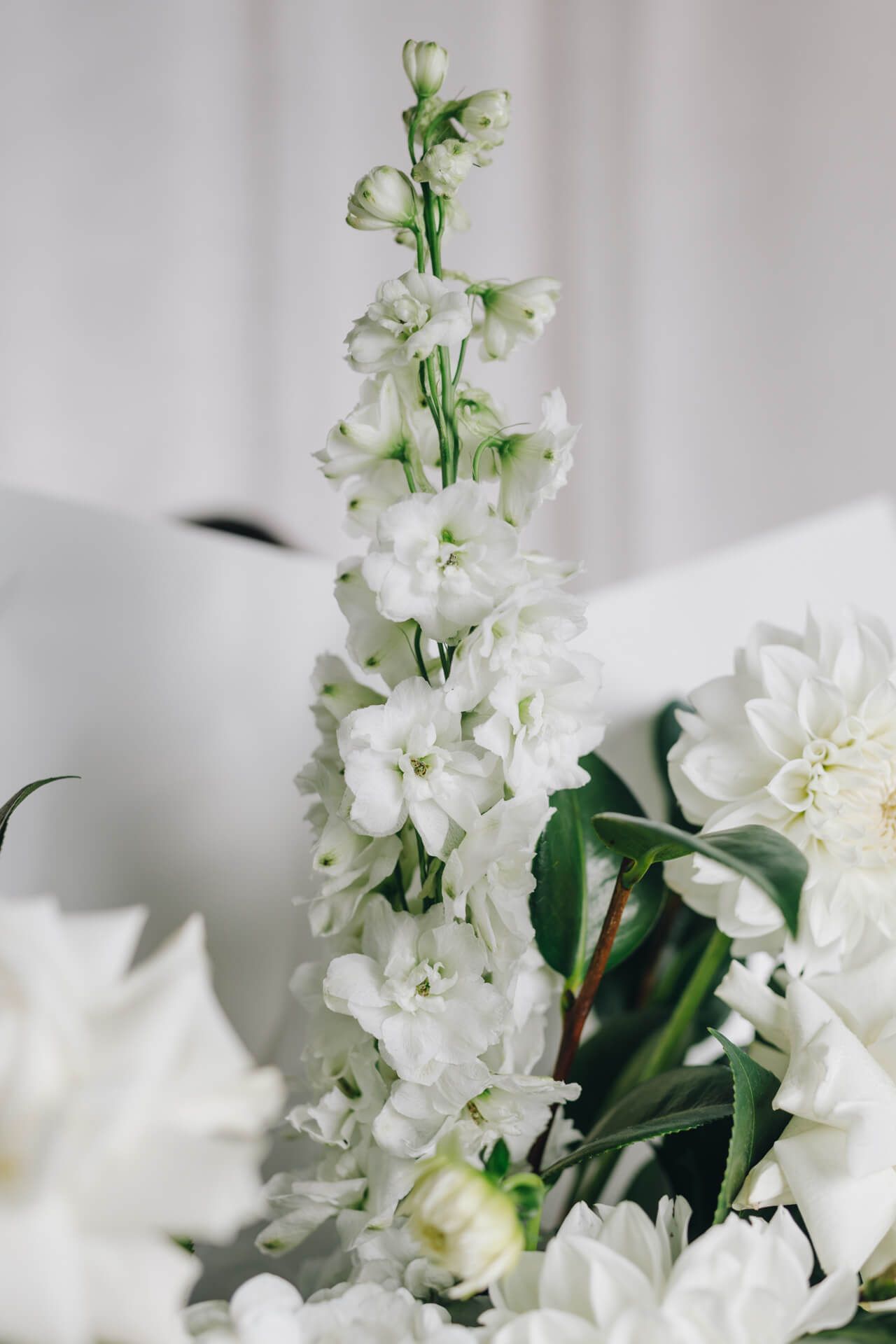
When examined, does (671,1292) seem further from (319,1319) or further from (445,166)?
(445,166)

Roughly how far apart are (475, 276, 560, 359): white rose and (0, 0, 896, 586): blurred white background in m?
0.96

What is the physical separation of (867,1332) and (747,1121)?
0.05 metres

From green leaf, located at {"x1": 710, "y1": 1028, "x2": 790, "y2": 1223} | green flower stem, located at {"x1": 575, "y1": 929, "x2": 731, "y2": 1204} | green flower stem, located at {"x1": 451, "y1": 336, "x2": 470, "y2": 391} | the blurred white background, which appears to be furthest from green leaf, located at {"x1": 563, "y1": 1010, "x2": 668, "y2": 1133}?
the blurred white background

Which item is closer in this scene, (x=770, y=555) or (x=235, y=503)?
(x=770, y=555)

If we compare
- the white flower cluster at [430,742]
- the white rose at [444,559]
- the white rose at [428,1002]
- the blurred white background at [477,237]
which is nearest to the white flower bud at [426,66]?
the white flower cluster at [430,742]

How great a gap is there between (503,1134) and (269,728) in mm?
181

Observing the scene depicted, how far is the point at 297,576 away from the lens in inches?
16.2

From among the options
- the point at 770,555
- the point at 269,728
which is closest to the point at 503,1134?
the point at 269,728

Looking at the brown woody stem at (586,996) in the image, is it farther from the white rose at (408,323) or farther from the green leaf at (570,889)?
the white rose at (408,323)

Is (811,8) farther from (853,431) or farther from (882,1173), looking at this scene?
(882,1173)

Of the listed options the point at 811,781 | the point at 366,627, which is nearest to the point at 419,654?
the point at 366,627

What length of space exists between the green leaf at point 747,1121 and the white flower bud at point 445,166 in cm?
22

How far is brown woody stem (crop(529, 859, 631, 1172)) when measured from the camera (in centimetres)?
29

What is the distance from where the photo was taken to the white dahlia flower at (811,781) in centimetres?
30
